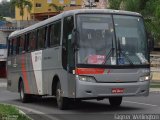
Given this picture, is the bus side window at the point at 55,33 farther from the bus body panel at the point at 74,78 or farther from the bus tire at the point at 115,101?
the bus tire at the point at 115,101

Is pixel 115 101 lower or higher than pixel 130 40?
lower

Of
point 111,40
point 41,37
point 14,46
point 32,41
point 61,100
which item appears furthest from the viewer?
point 14,46

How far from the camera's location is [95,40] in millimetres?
16250

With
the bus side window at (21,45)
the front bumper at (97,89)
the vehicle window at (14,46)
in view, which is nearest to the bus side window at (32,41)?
the bus side window at (21,45)

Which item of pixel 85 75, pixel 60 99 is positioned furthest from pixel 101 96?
pixel 60 99

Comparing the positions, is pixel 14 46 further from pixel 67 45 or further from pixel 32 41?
pixel 67 45

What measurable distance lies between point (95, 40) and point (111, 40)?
0.51 m

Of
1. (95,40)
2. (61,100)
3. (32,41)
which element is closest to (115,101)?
(61,100)

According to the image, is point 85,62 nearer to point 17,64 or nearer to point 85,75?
point 85,75

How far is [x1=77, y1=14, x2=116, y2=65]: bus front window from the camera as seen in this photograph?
1611 centimetres

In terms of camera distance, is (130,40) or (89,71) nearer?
(89,71)

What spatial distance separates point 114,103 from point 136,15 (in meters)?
3.66

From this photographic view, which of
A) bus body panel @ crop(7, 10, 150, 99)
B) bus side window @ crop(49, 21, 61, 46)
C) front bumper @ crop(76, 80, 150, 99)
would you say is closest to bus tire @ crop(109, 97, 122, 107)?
bus body panel @ crop(7, 10, 150, 99)

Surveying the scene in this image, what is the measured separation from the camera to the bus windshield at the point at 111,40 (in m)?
16.1
